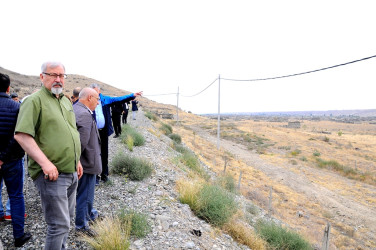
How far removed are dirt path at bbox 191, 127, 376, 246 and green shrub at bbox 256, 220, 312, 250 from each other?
4.86m

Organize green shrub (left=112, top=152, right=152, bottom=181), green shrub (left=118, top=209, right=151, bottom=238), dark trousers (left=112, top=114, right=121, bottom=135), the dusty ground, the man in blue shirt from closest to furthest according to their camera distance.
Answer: green shrub (left=118, top=209, right=151, bottom=238), the man in blue shirt, green shrub (left=112, top=152, right=152, bottom=181), the dusty ground, dark trousers (left=112, top=114, right=121, bottom=135)

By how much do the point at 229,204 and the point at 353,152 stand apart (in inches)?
1125

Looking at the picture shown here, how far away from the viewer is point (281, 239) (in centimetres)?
537

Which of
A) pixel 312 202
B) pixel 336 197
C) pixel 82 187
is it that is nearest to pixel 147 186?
pixel 82 187

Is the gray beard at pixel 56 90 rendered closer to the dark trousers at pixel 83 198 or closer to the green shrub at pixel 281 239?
the dark trousers at pixel 83 198

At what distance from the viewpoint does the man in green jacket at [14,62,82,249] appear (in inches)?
80.0

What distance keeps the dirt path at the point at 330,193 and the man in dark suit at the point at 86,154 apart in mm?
9782

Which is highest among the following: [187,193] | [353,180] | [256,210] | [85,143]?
[85,143]

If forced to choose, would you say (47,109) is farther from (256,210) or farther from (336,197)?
(336,197)

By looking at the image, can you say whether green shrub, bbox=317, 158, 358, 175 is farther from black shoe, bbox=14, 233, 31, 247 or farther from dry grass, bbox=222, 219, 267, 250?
black shoe, bbox=14, 233, 31, 247

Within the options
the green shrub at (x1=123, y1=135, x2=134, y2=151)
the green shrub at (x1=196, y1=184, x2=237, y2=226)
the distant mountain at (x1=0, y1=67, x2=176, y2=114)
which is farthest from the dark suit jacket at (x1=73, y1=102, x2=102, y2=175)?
the distant mountain at (x1=0, y1=67, x2=176, y2=114)

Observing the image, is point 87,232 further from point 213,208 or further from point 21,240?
point 213,208

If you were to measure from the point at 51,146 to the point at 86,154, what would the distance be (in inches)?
38.7

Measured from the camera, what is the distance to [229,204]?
Result: 5699mm
